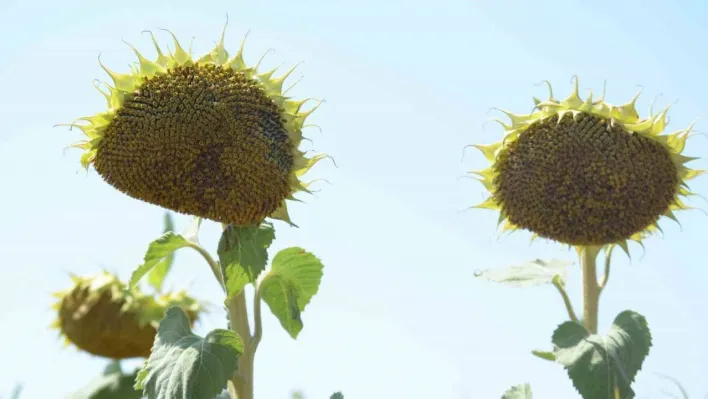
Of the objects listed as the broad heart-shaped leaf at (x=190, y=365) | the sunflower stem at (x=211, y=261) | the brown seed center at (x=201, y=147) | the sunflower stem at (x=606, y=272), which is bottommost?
the broad heart-shaped leaf at (x=190, y=365)

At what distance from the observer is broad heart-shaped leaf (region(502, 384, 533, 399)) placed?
5152 millimetres

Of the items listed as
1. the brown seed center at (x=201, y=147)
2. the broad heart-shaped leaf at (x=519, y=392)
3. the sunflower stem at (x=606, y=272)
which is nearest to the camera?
the brown seed center at (x=201, y=147)

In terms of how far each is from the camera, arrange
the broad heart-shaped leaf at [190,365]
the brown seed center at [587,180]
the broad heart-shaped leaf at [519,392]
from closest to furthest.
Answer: the broad heart-shaped leaf at [190,365]
the brown seed center at [587,180]
the broad heart-shaped leaf at [519,392]

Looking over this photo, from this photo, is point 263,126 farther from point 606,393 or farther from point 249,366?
point 606,393

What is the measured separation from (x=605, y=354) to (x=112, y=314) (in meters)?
3.24

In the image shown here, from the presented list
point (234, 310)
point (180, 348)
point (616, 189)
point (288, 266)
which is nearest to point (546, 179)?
point (616, 189)

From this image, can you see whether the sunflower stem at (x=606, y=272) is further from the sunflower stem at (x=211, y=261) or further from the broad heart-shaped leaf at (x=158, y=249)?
the broad heart-shaped leaf at (x=158, y=249)

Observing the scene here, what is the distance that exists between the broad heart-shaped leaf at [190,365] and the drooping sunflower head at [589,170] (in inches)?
66.8

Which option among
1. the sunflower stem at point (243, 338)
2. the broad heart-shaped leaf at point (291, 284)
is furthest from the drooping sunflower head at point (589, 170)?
the sunflower stem at point (243, 338)

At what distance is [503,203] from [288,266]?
1240 millimetres

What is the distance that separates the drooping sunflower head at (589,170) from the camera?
16.4 feet

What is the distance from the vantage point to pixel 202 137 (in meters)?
4.34

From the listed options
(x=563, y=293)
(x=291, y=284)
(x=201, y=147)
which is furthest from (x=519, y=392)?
(x=201, y=147)

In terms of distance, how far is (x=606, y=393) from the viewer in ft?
14.9
